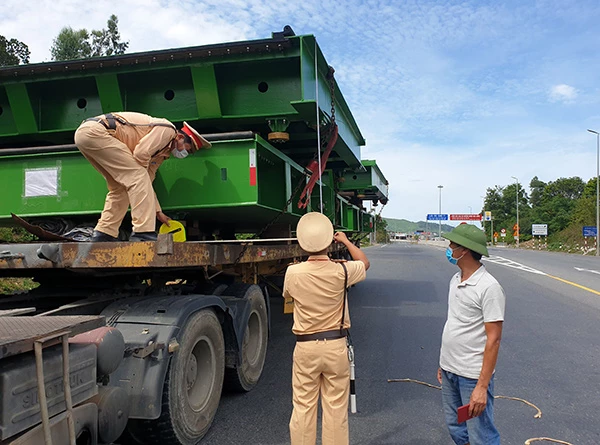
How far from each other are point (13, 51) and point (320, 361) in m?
25.2

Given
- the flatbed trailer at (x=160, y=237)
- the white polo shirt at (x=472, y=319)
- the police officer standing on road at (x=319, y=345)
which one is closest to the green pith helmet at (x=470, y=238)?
the white polo shirt at (x=472, y=319)

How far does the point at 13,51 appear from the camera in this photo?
22.1 metres

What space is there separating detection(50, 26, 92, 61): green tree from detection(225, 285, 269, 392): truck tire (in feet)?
86.4

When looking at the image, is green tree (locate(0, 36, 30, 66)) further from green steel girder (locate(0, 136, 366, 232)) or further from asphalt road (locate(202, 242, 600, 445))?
green steel girder (locate(0, 136, 366, 232))

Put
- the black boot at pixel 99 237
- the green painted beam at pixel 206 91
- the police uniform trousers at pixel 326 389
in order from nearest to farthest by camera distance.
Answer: the police uniform trousers at pixel 326 389 → the black boot at pixel 99 237 → the green painted beam at pixel 206 91

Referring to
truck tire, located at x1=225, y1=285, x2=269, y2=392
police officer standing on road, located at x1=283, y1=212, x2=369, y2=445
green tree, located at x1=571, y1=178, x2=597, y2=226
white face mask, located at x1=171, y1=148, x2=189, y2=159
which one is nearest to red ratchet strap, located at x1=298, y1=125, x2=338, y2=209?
truck tire, located at x1=225, y1=285, x2=269, y2=392

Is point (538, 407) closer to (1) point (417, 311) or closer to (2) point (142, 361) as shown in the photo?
(2) point (142, 361)

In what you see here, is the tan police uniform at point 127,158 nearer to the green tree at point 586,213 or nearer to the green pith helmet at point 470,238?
the green pith helmet at point 470,238

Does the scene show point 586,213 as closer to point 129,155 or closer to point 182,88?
point 182,88

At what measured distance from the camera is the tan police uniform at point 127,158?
340 cm

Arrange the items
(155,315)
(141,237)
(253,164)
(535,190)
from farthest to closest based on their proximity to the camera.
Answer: (535,190), (253,164), (141,237), (155,315)

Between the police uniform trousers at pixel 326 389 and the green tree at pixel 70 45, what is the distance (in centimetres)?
2823

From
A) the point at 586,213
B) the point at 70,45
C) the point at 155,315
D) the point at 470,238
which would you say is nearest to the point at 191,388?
the point at 155,315

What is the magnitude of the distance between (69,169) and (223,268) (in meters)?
1.61
